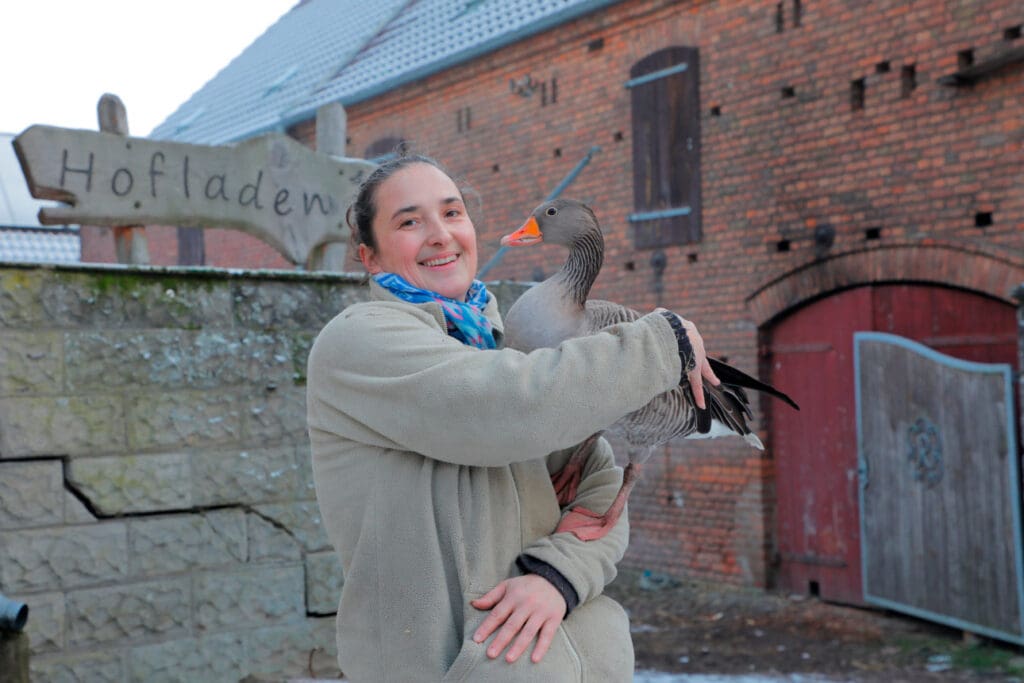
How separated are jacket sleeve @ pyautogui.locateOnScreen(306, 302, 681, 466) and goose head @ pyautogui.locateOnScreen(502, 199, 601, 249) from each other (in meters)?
→ 0.66

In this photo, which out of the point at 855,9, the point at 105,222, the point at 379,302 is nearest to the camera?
the point at 379,302

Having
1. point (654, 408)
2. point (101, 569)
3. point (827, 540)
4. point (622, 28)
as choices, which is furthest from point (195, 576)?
point (622, 28)

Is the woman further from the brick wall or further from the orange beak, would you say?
the brick wall

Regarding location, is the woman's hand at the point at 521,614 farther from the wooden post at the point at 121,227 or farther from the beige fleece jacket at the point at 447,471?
the wooden post at the point at 121,227

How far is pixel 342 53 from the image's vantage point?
15.3 m

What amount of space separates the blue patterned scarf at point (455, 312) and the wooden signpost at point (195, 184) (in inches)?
100

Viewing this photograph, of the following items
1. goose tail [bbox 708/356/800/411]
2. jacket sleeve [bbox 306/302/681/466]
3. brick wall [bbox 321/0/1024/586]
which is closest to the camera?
jacket sleeve [bbox 306/302/681/466]

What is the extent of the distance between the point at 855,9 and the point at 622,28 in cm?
269

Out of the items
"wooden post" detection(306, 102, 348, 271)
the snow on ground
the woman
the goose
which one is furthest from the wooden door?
the woman

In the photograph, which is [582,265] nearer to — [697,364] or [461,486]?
[697,364]

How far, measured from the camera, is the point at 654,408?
2.14 metres

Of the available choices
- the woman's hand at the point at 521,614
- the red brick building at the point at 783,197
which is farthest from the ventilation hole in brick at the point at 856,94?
the woman's hand at the point at 521,614

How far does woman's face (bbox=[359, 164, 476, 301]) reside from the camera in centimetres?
193

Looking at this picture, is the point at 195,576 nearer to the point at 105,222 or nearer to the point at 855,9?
the point at 105,222
